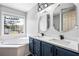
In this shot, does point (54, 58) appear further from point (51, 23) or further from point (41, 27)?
point (41, 27)

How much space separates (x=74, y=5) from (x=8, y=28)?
90.4 inches

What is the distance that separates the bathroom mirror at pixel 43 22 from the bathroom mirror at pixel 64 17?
16.3 inches

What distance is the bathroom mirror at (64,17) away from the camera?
5.85ft

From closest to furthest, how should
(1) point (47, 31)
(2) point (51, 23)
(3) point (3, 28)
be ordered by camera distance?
(2) point (51, 23)
(1) point (47, 31)
(3) point (3, 28)

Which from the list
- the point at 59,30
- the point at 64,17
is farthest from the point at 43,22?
the point at 64,17

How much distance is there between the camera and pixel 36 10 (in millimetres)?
3475

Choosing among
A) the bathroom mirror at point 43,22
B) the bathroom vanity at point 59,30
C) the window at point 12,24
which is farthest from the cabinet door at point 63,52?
the window at point 12,24

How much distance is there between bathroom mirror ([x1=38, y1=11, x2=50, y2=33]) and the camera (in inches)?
112

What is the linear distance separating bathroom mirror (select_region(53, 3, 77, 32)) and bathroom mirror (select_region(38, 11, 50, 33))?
41 cm

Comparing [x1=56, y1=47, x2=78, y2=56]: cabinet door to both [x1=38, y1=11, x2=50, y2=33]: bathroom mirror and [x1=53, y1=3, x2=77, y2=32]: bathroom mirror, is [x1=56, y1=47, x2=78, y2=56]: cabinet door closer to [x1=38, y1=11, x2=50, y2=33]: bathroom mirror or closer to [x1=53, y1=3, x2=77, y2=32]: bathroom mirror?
[x1=53, y1=3, x2=77, y2=32]: bathroom mirror

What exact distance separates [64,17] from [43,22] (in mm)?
1142

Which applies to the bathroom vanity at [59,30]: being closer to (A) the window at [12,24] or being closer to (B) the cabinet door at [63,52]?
(B) the cabinet door at [63,52]

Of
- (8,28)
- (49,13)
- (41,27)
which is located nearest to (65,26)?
(49,13)

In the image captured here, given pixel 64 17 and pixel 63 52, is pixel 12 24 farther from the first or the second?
pixel 63 52
